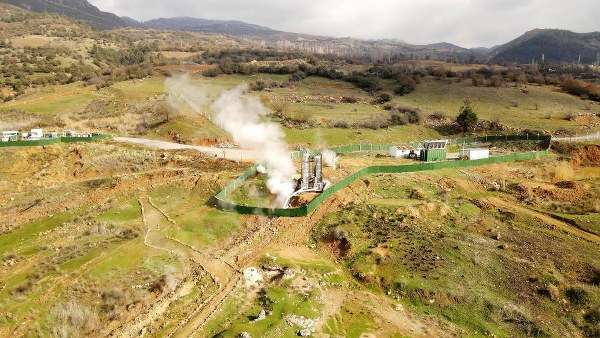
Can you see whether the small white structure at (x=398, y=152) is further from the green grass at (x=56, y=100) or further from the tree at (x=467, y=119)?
the green grass at (x=56, y=100)

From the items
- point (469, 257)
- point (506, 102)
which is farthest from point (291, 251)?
point (506, 102)

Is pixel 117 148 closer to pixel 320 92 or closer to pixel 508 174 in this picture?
pixel 508 174

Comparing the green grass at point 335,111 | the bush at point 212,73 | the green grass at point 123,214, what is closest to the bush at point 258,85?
the bush at point 212,73

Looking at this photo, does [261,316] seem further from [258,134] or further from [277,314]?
[258,134]

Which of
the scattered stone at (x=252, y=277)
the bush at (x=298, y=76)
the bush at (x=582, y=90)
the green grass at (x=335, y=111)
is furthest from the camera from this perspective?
the bush at (x=298, y=76)

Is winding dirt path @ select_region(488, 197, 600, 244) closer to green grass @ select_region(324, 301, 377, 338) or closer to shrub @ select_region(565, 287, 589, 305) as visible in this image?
shrub @ select_region(565, 287, 589, 305)

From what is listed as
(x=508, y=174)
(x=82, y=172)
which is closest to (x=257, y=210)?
(x=82, y=172)

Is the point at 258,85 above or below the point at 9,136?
above

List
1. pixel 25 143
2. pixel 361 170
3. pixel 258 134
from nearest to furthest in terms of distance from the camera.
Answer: pixel 361 170, pixel 25 143, pixel 258 134
